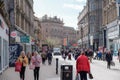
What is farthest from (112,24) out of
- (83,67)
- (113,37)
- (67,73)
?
(83,67)

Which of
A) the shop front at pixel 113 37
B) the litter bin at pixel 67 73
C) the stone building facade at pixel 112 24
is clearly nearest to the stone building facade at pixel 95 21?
the stone building facade at pixel 112 24

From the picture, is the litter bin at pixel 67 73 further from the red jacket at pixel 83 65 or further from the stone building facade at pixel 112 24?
the stone building facade at pixel 112 24

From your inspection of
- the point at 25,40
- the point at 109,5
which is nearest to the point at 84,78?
the point at 25,40

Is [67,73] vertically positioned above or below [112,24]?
below

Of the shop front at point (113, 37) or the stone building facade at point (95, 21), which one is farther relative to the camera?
the stone building facade at point (95, 21)

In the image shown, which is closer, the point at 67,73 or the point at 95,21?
the point at 67,73

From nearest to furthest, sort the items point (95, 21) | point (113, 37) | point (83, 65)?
point (83, 65), point (113, 37), point (95, 21)

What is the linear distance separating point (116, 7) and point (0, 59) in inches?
1744

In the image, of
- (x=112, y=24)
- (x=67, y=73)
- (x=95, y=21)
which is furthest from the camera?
(x=95, y=21)

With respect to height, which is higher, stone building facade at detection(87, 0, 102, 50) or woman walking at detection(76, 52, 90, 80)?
stone building facade at detection(87, 0, 102, 50)

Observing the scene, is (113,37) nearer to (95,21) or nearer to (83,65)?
(95,21)

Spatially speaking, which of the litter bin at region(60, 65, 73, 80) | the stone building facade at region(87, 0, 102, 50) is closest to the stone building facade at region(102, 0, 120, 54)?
the stone building facade at region(87, 0, 102, 50)

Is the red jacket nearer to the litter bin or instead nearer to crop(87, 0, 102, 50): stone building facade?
the litter bin

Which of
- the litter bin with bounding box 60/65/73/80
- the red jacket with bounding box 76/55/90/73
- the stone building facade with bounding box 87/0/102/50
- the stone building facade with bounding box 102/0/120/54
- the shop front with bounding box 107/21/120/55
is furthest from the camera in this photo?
the stone building facade with bounding box 87/0/102/50
